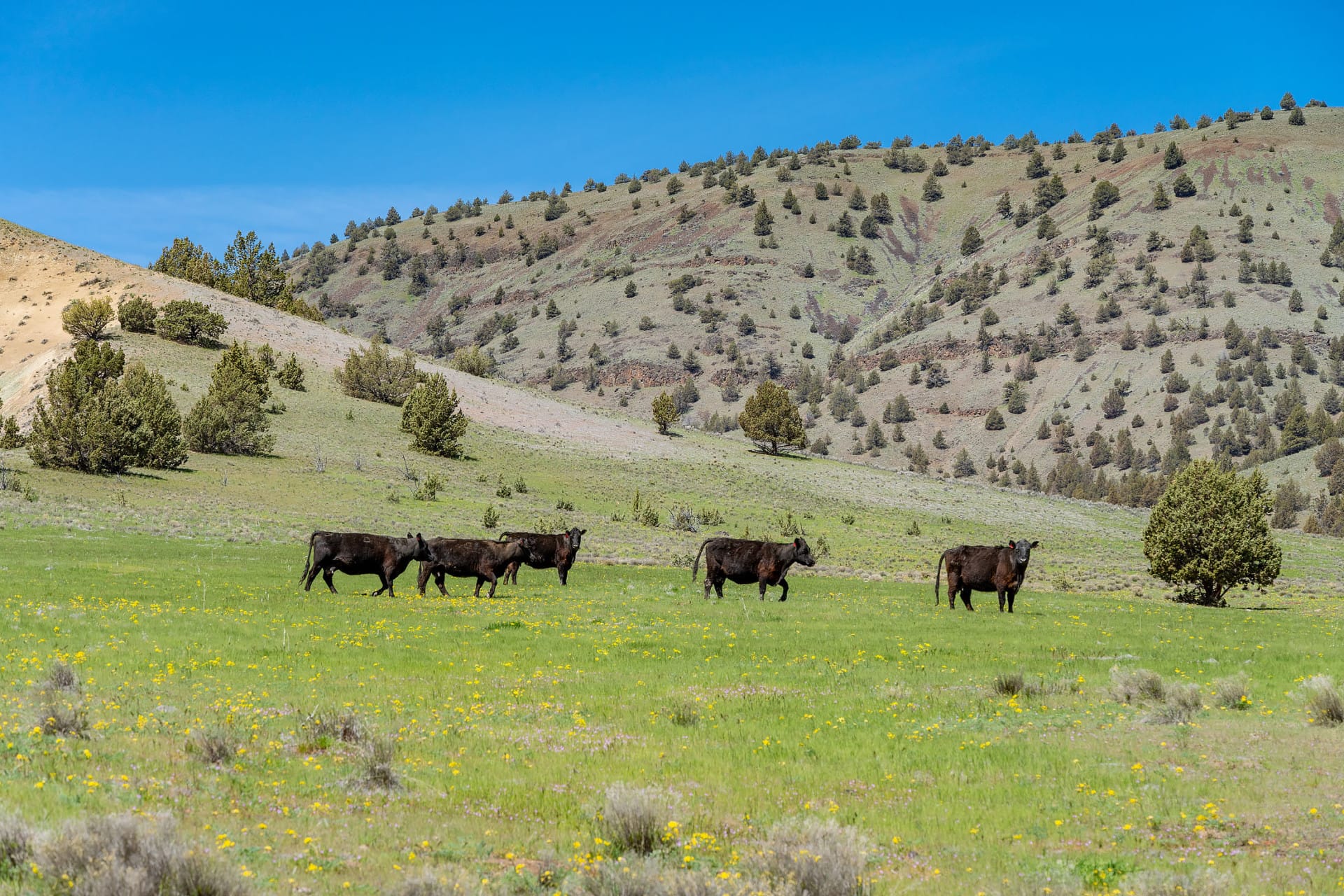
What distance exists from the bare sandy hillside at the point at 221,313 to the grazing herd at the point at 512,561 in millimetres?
63457

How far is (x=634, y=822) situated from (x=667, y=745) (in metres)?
3.71

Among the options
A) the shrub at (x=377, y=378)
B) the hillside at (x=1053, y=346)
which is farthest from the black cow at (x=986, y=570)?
the hillside at (x=1053, y=346)

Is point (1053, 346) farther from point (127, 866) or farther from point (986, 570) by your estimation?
point (127, 866)

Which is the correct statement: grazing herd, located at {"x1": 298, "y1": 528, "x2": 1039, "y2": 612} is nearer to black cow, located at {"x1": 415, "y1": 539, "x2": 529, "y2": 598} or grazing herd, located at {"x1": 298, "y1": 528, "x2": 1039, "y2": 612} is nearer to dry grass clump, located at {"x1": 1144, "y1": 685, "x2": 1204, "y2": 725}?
black cow, located at {"x1": 415, "y1": 539, "x2": 529, "y2": 598}

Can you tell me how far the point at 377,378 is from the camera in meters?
99.8

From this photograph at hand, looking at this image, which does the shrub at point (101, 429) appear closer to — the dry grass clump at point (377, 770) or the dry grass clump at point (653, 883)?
the dry grass clump at point (377, 770)

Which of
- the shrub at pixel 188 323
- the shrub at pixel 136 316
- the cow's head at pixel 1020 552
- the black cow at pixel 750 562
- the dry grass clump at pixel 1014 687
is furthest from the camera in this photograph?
the shrub at pixel 188 323

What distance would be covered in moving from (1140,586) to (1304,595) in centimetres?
783

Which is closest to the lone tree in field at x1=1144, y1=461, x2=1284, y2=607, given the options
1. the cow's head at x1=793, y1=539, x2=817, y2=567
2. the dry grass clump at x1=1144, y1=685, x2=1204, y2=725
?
the cow's head at x1=793, y1=539, x2=817, y2=567

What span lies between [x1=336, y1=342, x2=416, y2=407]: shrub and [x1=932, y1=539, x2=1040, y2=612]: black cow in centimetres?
7684

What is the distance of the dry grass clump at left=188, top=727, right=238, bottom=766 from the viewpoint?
10.6 m

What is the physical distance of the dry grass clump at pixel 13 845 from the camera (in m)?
7.23

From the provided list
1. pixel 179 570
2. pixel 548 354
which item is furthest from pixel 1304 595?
pixel 548 354

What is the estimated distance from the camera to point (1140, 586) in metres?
49.0
